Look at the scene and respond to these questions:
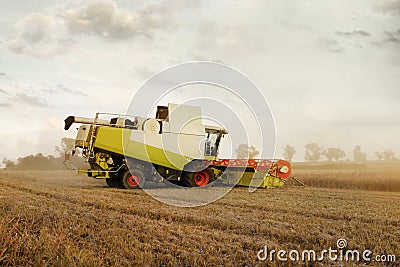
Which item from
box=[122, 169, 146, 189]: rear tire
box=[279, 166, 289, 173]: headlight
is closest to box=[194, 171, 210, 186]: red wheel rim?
box=[122, 169, 146, 189]: rear tire

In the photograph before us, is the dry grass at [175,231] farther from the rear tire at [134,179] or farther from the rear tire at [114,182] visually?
the rear tire at [114,182]

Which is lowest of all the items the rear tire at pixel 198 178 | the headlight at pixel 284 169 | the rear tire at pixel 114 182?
the rear tire at pixel 114 182

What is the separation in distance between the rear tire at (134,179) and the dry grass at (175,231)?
4435mm

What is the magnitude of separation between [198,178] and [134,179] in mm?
2773

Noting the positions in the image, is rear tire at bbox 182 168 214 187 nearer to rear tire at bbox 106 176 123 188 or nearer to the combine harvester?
the combine harvester

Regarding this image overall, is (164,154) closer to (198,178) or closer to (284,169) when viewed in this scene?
(198,178)

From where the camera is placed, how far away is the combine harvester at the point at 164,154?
579 inches

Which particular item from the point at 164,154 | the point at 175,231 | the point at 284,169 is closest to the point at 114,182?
the point at 164,154

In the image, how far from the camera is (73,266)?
14.7 ft

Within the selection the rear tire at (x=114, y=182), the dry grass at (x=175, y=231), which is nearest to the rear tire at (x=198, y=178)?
the rear tire at (x=114, y=182)

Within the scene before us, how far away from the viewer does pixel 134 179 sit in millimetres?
14867

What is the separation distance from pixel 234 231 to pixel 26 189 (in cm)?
950

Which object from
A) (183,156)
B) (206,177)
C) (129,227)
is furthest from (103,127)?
(129,227)

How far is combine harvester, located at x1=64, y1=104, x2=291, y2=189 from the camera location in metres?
14.7
